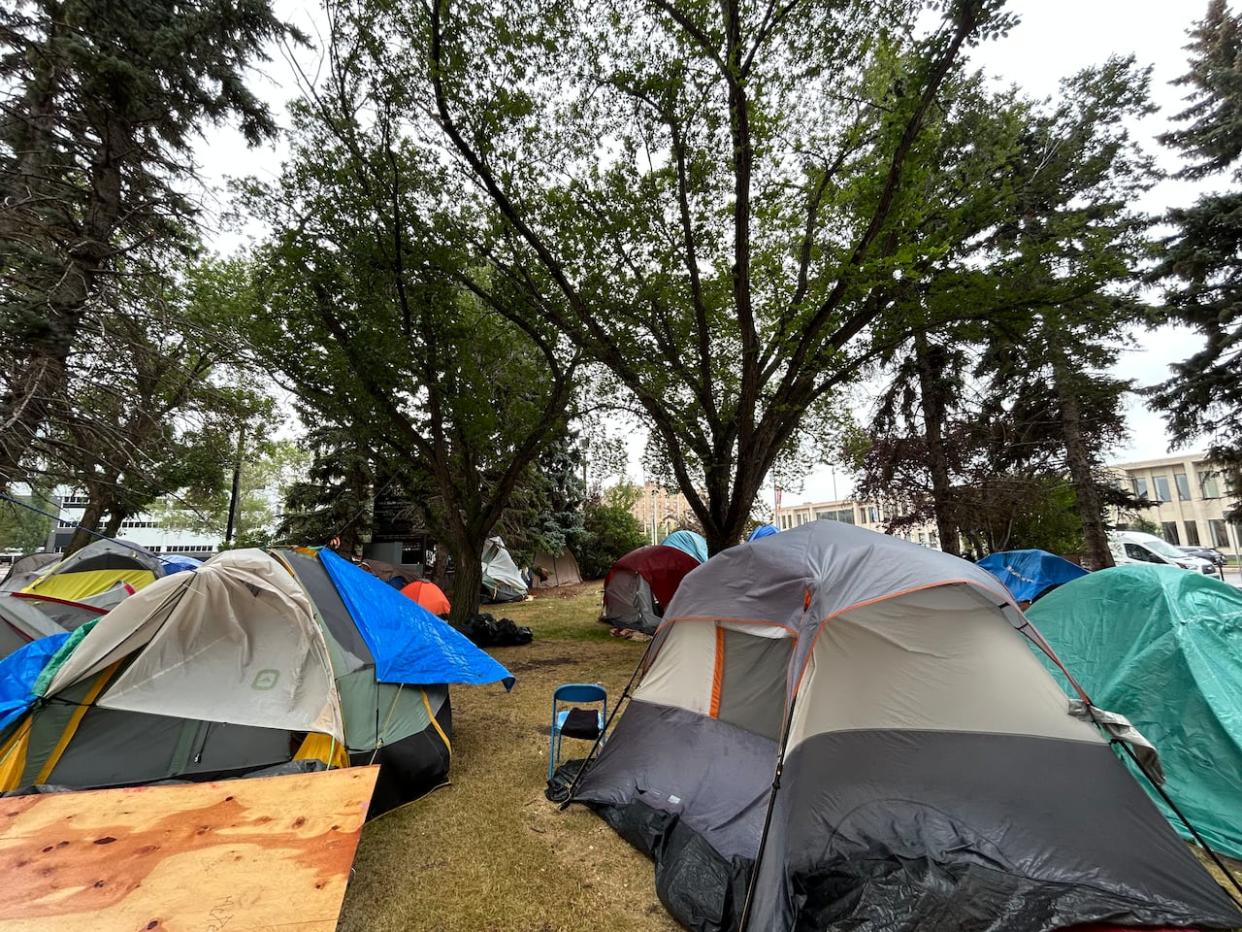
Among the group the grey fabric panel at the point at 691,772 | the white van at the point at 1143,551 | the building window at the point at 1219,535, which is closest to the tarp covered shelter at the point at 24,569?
the grey fabric panel at the point at 691,772

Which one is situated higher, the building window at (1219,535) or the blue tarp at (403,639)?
the building window at (1219,535)

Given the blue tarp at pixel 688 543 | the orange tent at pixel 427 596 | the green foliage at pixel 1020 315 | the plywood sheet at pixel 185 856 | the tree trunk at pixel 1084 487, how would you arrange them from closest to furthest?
1. the plywood sheet at pixel 185 856
2. the green foliage at pixel 1020 315
3. the orange tent at pixel 427 596
4. the tree trunk at pixel 1084 487
5. the blue tarp at pixel 688 543

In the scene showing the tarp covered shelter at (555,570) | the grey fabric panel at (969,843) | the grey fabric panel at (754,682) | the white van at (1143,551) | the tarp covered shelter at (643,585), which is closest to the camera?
the grey fabric panel at (969,843)

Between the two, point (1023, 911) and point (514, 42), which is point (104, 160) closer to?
point (514, 42)

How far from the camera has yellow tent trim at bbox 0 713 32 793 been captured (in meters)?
3.09

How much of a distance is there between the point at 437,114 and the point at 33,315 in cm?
469

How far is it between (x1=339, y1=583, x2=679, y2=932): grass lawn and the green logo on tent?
1.19 meters

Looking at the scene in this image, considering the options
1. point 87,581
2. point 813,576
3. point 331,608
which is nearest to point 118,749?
point 331,608

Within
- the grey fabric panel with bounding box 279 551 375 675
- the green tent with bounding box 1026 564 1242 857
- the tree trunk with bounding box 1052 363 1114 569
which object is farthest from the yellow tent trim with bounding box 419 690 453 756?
the tree trunk with bounding box 1052 363 1114 569

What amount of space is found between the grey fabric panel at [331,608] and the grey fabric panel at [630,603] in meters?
7.15

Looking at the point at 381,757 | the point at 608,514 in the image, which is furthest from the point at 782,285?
the point at 608,514

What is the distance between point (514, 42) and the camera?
6.08 meters

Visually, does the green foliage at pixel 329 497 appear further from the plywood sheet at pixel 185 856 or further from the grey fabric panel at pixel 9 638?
the plywood sheet at pixel 185 856

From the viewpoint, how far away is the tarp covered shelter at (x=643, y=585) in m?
11.0
